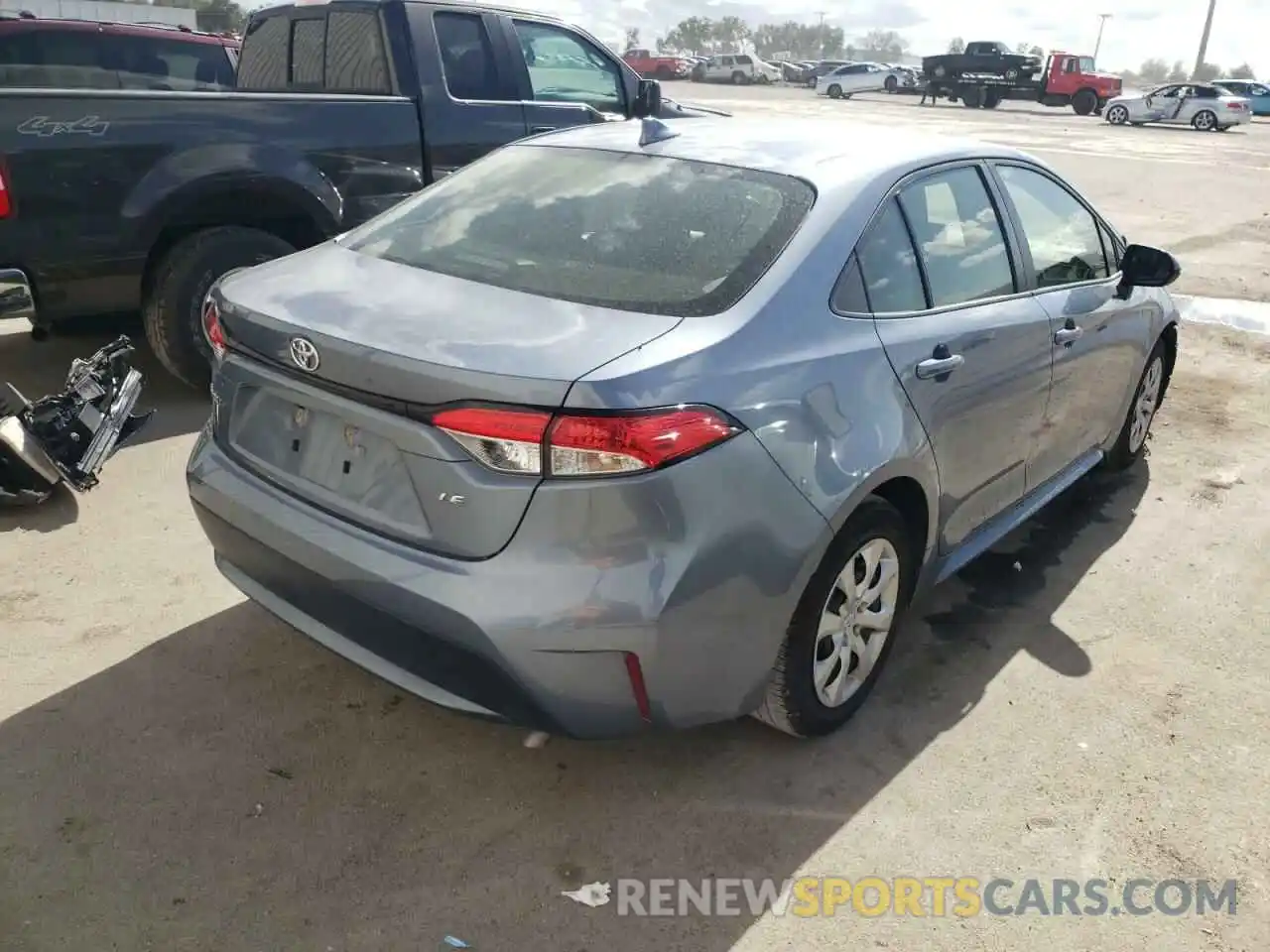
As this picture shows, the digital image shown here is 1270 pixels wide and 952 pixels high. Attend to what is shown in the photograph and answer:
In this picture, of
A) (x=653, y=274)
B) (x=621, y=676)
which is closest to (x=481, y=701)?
(x=621, y=676)

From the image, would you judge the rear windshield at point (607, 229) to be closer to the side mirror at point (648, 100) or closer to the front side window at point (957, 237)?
the front side window at point (957, 237)

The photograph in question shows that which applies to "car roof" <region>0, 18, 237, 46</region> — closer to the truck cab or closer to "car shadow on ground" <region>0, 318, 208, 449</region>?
"car shadow on ground" <region>0, 318, 208, 449</region>

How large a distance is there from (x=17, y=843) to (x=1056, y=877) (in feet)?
8.24

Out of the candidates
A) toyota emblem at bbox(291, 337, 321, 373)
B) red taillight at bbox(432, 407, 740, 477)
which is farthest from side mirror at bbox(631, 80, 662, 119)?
red taillight at bbox(432, 407, 740, 477)

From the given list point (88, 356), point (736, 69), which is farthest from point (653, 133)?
point (736, 69)

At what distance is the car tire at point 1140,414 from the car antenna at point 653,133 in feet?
8.39

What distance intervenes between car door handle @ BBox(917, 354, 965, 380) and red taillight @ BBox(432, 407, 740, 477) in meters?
0.96

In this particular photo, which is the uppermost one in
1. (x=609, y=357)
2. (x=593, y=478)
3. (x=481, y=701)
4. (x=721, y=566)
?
(x=609, y=357)

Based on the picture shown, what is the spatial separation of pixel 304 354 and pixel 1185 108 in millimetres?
36750

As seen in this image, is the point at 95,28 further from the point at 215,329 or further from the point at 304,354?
the point at 304,354

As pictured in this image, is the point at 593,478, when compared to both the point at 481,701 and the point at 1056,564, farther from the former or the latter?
the point at 1056,564

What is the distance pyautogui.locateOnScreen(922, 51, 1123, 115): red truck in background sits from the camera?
127 feet

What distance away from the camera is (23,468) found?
4180mm

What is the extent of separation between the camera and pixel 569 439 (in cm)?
221
